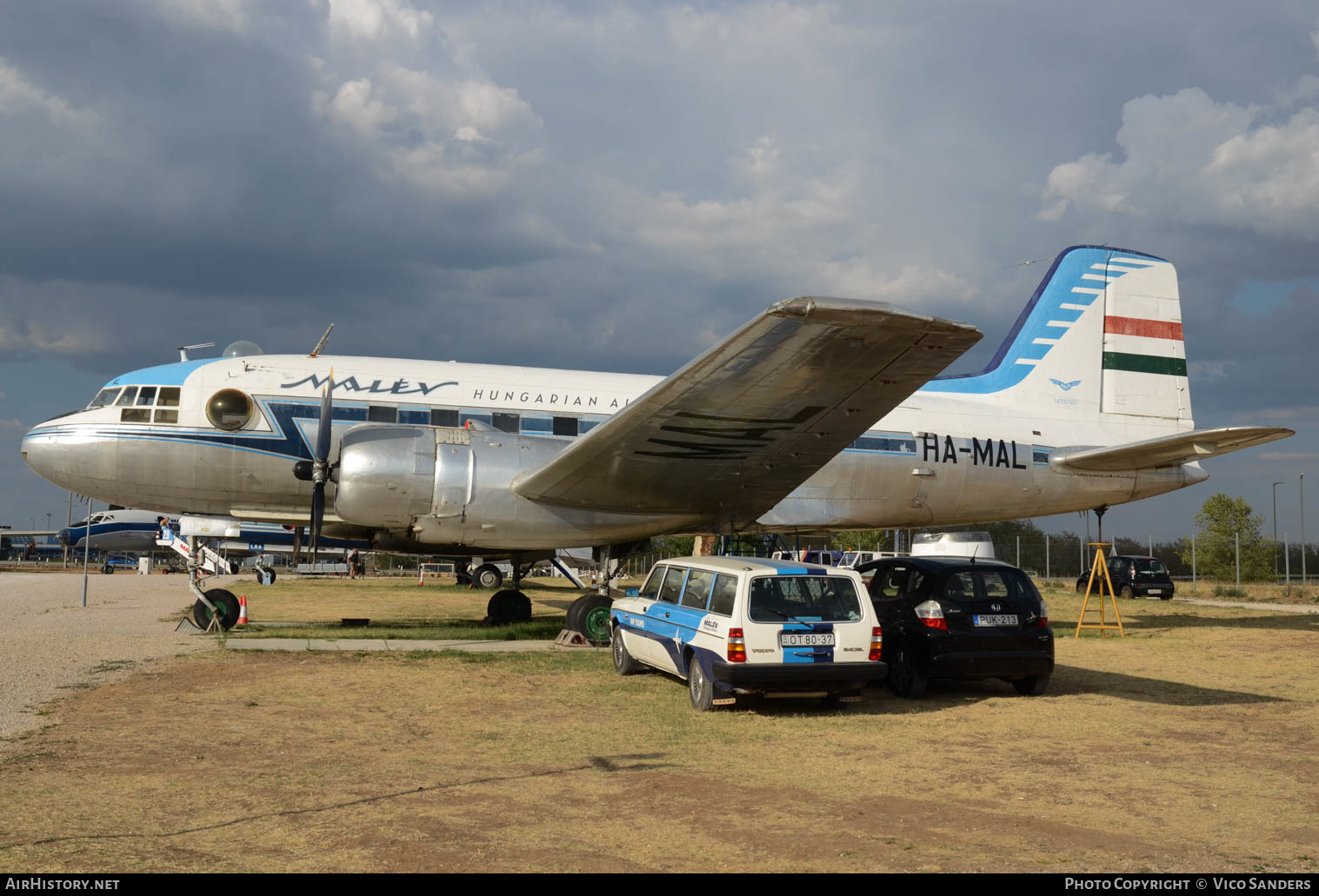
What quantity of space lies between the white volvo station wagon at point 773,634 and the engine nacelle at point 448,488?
175 inches

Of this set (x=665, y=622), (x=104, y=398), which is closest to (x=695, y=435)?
(x=665, y=622)

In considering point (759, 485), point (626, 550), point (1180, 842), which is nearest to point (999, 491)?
point (759, 485)

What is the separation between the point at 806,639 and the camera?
9.49m

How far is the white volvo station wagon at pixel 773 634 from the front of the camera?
30.5 feet

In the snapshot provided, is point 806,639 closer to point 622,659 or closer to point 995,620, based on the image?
point 995,620

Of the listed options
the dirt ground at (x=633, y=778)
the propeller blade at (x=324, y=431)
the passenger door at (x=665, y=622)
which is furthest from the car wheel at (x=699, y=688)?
the propeller blade at (x=324, y=431)

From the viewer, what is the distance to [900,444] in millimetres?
17547

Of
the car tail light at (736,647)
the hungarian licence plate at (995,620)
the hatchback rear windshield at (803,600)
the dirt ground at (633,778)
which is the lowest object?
the dirt ground at (633,778)

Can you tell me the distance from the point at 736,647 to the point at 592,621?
6.18m

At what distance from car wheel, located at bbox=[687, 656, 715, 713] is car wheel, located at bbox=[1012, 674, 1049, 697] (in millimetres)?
4175

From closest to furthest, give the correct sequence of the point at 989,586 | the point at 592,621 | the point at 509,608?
the point at 989,586 → the point at 592,621 → the point at 509,608

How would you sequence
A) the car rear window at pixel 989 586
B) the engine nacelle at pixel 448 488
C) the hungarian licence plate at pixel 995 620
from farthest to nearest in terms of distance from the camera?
the engine nacelle at pixel 448 488 < the car rear window at pixel 989 586 < the hungarian licence plate at pixel 995 620

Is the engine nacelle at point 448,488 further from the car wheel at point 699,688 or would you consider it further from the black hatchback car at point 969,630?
the black hatchback car at point 969,630
